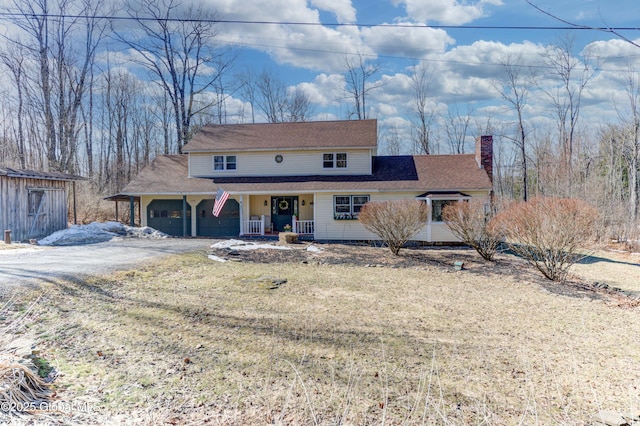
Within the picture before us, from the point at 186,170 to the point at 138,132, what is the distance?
19.0m

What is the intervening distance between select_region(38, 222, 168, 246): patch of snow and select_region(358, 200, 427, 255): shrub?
35.2 ft

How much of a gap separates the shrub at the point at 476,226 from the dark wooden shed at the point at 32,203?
17546mm

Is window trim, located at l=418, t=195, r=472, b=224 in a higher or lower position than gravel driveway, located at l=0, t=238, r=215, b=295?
higher

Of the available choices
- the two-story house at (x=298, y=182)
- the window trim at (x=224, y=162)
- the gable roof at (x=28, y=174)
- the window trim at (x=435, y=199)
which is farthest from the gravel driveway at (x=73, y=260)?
the window trim at (x=435, y=199)

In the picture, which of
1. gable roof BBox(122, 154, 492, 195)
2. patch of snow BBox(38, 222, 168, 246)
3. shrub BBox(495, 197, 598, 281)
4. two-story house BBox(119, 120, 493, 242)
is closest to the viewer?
shrub BBox(495, 197, 598, 281)

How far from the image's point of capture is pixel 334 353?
4637mm

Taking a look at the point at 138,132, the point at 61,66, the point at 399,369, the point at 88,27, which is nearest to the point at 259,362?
the point at 399,369

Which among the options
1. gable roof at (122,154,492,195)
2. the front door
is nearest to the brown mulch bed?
gable roof at (122,154,492,195)

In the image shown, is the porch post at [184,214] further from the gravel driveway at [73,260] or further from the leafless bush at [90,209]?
the leafless bush at [90,209]

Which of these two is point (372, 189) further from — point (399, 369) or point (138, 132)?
point (138, 132)

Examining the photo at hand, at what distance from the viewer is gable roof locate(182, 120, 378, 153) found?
1884 cm

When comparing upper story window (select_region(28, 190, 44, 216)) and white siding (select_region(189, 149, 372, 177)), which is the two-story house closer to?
white siding (select_region(189, 149, 372, 177))

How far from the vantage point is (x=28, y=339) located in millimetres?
4672

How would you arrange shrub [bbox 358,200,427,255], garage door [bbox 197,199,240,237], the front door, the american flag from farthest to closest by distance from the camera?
the front door
garage door [bbox 197,199,240,237]
the american flag
shrub [bbox 358,200,427,255]
